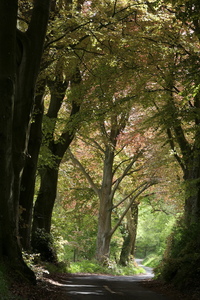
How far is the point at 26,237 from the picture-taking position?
517 inches

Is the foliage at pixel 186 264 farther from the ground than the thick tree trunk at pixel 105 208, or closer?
closer

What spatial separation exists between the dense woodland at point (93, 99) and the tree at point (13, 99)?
0.02m

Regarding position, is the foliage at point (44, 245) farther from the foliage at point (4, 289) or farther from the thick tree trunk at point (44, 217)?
the foliage at point (4, 289)

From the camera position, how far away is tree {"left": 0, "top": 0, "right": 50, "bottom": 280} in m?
7.50

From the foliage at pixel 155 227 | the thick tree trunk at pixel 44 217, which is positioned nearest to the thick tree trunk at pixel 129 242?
the foliage at pixel 155 227

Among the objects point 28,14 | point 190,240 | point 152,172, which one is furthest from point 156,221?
point 28,14

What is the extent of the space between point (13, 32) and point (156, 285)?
379 inches

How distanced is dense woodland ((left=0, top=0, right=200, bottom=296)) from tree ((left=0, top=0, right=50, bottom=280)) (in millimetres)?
23

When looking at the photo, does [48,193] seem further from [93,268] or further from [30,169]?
[93,268]

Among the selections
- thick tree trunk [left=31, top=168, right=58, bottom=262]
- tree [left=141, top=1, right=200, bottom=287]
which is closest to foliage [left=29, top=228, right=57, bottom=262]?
thick tree trunk [left=31, top=168, right=58, bottom=262]

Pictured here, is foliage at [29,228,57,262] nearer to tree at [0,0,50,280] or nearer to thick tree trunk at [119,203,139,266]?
tree at [0,0,50,280]

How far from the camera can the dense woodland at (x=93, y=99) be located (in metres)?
7.83

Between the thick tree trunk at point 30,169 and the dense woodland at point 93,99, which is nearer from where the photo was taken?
the dense woodland at point 93,99

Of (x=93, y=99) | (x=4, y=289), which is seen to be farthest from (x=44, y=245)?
(x=4, y=289)
